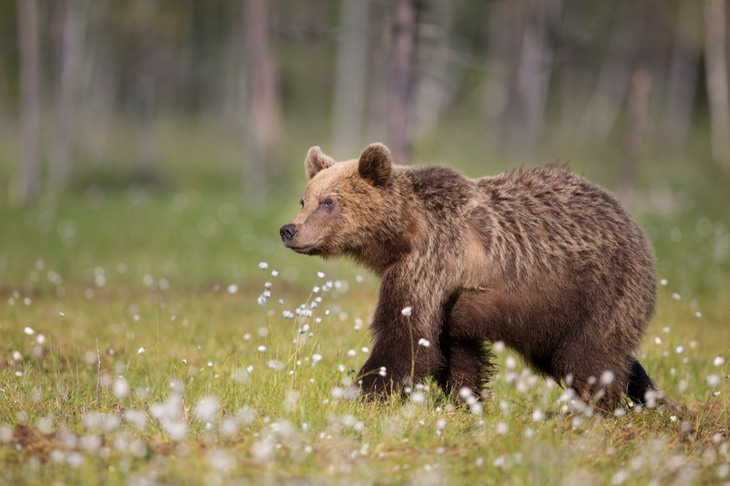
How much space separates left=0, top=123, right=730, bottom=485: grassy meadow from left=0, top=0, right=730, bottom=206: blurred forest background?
14.5 feet

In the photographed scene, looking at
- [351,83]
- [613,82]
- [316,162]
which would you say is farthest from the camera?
[613,82]

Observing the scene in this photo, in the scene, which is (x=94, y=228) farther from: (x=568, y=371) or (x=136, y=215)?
(x=568, y=371)

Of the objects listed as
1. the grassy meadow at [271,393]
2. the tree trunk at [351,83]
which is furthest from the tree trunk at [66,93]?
the tree trunk at [351,83]

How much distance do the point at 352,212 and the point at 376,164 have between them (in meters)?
0.39

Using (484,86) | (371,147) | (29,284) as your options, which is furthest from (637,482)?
(484,86)

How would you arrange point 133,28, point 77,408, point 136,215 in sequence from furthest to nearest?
point 133,28 → point 136,215 → point 77,408

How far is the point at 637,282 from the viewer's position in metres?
6.32

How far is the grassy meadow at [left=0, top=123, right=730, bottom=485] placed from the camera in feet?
14.2

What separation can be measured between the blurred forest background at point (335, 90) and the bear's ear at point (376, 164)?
651 centimetres

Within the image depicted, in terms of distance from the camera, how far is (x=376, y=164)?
6422 mm

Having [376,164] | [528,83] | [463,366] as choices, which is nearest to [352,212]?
[376,164]

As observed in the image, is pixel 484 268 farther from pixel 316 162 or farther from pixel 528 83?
pixel 528 83

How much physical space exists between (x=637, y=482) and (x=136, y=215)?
16.6m

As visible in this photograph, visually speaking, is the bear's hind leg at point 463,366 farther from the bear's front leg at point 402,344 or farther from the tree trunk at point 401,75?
the tree trunk at point 401,75
